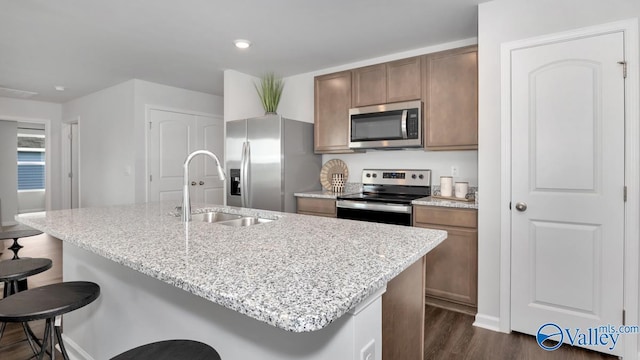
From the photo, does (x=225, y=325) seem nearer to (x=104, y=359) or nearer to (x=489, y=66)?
(x=104, y=359)

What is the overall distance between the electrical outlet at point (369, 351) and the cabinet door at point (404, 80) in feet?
8.14

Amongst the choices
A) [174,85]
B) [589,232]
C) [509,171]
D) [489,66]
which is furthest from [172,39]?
[589,232]

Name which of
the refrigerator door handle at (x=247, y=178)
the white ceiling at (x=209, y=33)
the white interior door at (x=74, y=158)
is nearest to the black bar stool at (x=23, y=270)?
the white ceiling at (x=209, y=33)

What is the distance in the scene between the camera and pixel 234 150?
3771mm

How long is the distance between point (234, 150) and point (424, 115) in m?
2.09

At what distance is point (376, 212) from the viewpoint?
2914 millimetres

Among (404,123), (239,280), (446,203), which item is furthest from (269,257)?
(404,123)

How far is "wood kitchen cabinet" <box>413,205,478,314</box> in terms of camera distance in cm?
252

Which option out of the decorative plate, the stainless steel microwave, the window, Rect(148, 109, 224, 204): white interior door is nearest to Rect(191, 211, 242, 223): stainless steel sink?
the stainless steel microwave

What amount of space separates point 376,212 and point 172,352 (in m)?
2.18

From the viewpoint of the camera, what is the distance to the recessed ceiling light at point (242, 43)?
9.85 ft

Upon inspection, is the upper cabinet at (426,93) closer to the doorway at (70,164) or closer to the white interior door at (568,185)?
the white interior door at (568,185)

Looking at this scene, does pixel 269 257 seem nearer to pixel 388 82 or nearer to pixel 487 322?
pixel 487 322

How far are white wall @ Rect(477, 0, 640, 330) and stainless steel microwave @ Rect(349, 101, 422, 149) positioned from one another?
→ 67 centimetres
